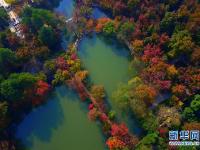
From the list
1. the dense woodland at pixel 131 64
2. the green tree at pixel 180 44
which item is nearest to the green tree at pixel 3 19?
the dense woodland at pixel 131 64

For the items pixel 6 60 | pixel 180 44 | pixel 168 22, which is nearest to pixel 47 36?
pixel 6 60

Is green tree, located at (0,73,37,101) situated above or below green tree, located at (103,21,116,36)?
below

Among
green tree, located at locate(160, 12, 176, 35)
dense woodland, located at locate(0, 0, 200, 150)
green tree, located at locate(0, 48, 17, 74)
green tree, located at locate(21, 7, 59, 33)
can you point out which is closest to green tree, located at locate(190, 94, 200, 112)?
dense woodland, located at locate(0, 0, 200, 150)

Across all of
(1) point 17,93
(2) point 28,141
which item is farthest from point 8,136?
(1) point 17,93

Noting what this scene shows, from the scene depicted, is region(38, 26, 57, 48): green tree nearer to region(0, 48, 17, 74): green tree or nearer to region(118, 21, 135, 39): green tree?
region(0, 48, 17, 74): green tree

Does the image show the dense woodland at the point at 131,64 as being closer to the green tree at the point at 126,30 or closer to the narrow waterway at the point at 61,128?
the green tree at the point at 126,30

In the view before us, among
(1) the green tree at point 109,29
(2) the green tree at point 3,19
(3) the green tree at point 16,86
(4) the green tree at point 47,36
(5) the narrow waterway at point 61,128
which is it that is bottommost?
(5) the narrow waterway at point 61,128

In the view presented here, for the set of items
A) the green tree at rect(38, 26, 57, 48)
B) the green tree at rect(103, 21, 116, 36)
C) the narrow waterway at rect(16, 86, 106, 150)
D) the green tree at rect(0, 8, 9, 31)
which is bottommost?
the narrow waterway at rect(16, 86, 106, 150)

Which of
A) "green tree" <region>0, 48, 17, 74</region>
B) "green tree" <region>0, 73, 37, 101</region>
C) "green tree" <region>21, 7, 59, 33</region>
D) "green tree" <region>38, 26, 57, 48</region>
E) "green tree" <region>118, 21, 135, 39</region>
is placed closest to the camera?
"green tree" <region>0, 73, 37, 101</region>

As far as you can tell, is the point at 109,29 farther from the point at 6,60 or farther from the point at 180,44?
the point at 6,60
